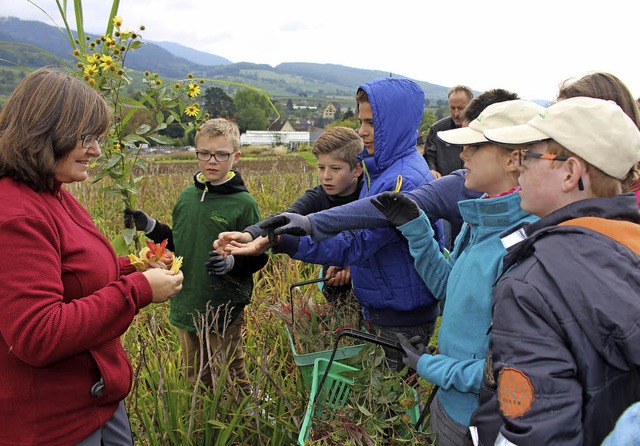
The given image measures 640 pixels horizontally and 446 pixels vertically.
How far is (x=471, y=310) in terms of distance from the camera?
1637 millimetres

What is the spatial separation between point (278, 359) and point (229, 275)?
2.79ft

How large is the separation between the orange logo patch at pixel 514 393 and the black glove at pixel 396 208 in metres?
0.97

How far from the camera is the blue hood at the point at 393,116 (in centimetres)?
237

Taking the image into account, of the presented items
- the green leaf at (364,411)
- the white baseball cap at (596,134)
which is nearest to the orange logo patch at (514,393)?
the white baseball cap at (596,134)

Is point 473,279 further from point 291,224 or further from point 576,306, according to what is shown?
point 291,224

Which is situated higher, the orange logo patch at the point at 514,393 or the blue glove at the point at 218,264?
the orange logo patch at the point at 514,393

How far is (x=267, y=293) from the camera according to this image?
4.34 metres

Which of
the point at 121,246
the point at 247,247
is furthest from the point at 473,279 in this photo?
the point at 121,246

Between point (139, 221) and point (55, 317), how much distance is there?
1.42m

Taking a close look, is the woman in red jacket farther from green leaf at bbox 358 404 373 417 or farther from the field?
green leaf at bbox 358 404 373 417

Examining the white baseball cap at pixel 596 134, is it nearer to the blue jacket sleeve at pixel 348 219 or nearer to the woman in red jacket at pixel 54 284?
the blue jacket sleeve at pixel 348 219

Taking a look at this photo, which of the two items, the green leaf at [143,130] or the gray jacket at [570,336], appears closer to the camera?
the gray jacket at [570,336]

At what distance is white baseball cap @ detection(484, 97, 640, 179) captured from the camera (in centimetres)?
122

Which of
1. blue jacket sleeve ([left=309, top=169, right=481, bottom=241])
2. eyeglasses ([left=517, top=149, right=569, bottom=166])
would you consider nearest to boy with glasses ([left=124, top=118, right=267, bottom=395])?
blue jacket sleeve ([left=309, top=169, right=481, bottom=241])
